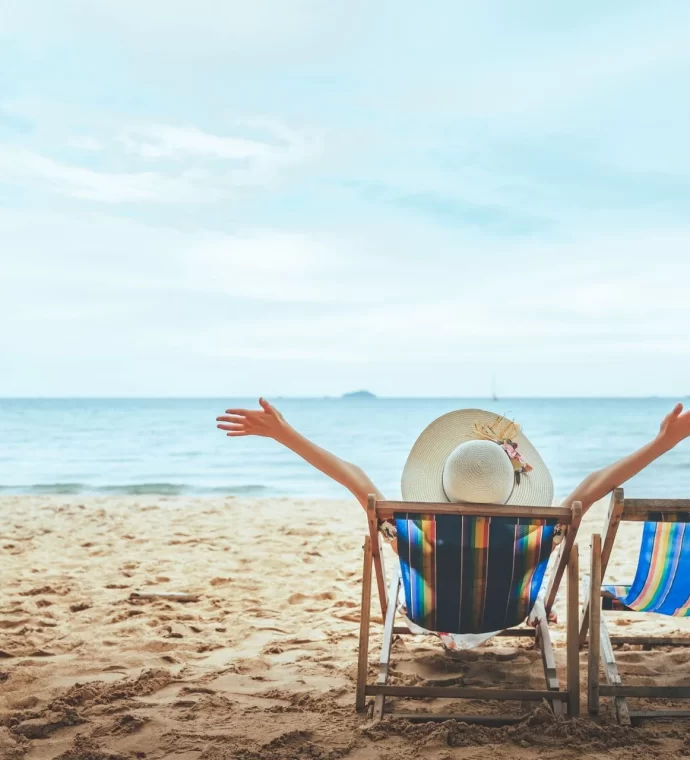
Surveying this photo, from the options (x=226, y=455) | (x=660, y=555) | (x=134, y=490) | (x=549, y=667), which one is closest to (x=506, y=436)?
(x=660, y=555)

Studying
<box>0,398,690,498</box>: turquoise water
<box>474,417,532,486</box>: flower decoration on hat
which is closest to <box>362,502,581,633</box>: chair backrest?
<box>474,417,532,486</box>: flower decoration on hat

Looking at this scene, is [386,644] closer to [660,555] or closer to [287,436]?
[287,436]

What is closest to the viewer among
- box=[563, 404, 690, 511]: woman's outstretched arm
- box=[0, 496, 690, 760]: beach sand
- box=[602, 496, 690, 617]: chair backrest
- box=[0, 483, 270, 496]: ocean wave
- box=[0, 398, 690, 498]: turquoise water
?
box=[0, 496, 690, 760]: beach sand

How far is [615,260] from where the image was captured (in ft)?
64.6

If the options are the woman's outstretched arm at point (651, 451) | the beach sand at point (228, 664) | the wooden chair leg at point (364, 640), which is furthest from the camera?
the woman's outstretched arm at point (651, 451)

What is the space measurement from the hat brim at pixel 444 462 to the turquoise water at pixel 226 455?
167cm

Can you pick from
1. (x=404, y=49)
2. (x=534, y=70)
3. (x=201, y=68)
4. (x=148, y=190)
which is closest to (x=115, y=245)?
(x=148, y=190)

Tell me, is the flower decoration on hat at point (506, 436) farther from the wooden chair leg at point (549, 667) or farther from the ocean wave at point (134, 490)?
the ocean wave at point (134, 490)

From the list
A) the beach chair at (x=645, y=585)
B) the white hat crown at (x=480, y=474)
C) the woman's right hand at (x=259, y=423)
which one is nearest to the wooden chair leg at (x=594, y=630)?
the beach chair at (x=645, y=585)

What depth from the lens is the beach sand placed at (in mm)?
2371

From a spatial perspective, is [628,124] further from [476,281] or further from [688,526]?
[476,281]

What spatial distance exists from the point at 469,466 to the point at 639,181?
1539 centimetres

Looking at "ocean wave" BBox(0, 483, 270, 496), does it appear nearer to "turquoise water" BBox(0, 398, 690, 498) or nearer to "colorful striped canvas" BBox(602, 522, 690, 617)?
"turquoise water" BBox(0, 398, 690, 498)

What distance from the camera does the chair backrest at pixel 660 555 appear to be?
2535 millimetres
